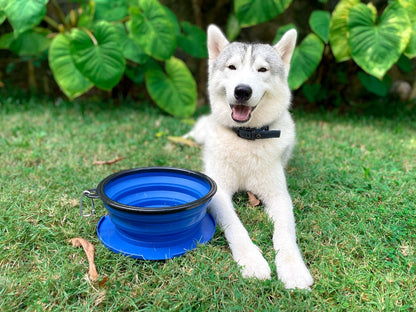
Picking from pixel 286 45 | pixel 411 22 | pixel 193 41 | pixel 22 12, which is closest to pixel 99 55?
pixel 22 12

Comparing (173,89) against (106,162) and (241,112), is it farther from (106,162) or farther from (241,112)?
(241,112)

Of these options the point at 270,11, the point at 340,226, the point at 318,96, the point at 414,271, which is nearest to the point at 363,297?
the point at 414,271

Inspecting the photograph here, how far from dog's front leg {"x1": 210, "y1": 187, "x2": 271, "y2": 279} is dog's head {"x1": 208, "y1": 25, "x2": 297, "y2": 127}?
59 centimetres

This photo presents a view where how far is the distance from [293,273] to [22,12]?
12.0 ft

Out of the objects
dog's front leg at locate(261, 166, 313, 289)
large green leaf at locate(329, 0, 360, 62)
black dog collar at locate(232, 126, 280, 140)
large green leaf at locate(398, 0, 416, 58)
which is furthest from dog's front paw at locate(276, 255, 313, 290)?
large green leaf at locate(398, 0, 416, 58)

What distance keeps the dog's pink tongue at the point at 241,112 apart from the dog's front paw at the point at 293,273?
3.08ft

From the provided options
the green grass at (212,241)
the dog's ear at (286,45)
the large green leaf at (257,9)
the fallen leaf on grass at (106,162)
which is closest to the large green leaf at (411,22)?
the green grass at (212,241)

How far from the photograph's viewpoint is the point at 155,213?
150 cm

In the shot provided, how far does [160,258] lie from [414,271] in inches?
52.0

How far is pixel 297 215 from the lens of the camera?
6.98 ft

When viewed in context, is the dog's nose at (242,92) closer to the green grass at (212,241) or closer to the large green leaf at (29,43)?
the green grass at (212,241)

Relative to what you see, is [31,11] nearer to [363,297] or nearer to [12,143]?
[12,143]

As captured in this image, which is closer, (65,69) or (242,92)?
(242,92)

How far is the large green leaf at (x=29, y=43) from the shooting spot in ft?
13.6
